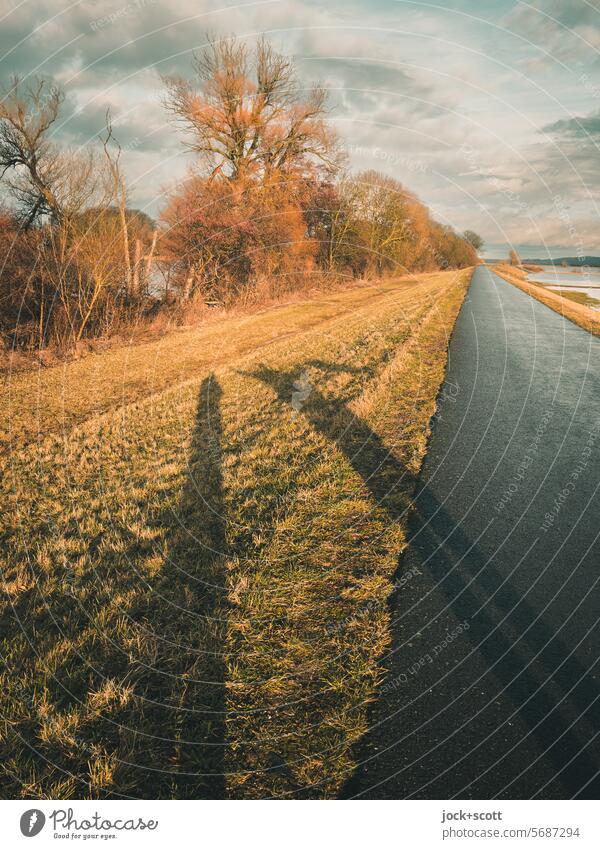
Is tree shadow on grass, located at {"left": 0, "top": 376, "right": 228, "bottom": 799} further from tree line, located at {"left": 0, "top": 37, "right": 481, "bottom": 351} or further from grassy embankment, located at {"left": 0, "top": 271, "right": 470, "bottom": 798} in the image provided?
tree line, located at {"left": 0, "top": 37, "right": 481, "bottom": 351}

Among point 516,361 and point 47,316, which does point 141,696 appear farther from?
point 47,316

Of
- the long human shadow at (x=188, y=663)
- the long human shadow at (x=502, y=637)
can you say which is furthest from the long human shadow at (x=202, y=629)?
the long human shadow at (x=502, y=637)

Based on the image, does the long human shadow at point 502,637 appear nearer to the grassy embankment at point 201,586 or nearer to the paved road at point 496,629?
the paved road at point 496,629

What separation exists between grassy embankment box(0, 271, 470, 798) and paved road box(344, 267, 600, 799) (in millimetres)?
283

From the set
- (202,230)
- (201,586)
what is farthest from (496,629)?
(202,230)

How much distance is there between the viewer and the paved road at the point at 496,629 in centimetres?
266

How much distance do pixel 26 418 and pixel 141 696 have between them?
8.35 metres

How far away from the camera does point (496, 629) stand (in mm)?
3613

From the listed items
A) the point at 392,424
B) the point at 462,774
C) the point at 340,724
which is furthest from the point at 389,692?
the point at 392,424

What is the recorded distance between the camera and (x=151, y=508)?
5.73m

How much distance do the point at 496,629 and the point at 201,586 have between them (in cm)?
267

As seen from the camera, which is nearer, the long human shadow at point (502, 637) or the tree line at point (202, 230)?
the long human shadow at point (502, 637)

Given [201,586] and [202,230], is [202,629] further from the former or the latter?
[202,230]

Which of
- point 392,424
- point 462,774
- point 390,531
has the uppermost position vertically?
point 392,424
